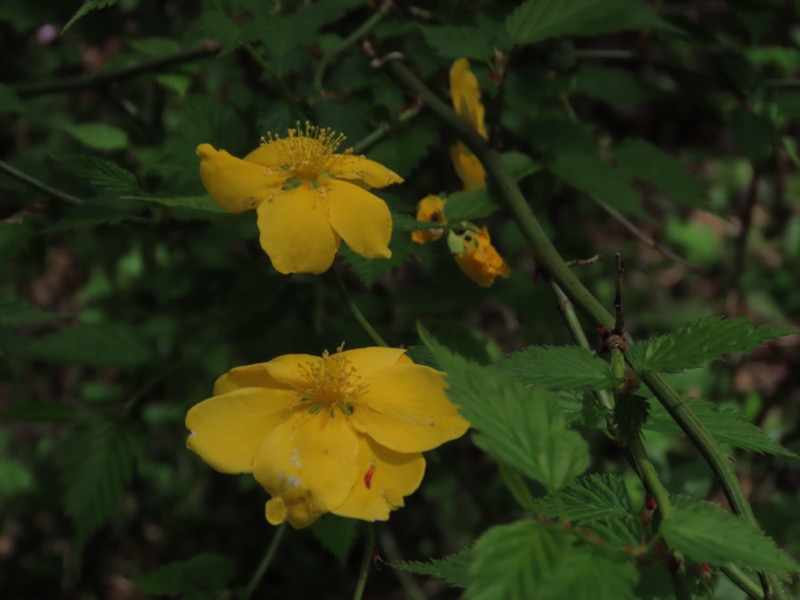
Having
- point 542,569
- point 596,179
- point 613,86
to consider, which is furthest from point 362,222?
point 613,86

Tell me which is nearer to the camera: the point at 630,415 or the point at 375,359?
the point at 630,415

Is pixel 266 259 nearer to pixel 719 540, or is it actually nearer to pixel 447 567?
pixel 447 567

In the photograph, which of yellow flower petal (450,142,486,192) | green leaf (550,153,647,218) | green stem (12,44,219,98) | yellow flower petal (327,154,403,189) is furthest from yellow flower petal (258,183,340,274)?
green stem (12,44,219,98)

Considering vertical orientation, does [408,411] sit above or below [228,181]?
below

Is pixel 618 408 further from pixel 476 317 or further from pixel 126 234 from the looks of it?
pixel 476 317

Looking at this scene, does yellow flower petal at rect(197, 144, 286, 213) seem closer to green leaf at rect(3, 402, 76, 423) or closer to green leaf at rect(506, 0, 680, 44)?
green leaf at rect(506, 0, 680, 44)

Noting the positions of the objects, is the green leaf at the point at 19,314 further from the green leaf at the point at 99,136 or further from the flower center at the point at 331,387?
the flower center at the point at 331,387

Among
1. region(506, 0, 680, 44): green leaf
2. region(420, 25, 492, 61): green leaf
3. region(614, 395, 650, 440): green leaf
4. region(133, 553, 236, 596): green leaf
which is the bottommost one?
region(133, 553, 236, 596): green leaf
